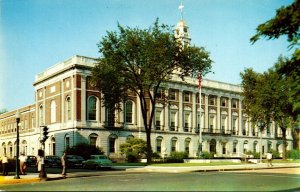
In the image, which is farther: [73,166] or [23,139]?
[23,139]

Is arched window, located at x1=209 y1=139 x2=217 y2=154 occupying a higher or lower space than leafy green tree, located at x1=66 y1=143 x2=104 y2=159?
lower

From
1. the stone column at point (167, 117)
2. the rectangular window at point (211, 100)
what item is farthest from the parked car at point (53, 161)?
the rectangular window at point (211, 100)

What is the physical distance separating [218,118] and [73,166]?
37.5 m

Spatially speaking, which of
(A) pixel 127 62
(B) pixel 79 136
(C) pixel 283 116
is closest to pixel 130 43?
(A) pixel 127 62

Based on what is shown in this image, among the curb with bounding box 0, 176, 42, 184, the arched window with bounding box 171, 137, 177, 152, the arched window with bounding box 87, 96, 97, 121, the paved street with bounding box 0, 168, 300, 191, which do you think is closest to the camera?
the paved street with bounding box 0, 168, 300, 191

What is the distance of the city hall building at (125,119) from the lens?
58844mm

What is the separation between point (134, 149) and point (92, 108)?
8.04 meters

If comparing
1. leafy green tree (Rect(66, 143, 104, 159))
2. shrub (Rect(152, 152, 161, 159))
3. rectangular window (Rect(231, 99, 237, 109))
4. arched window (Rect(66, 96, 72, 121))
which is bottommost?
shrub (Rect(152, 152, 161, 159))

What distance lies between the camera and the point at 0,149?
88812 mm

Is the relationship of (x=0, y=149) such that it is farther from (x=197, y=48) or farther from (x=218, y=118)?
(x=197, y=48)

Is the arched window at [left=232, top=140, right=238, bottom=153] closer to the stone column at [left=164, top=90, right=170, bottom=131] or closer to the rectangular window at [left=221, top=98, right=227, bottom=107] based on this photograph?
the rectangular window at [left=221, top=98, right=227, bottom=107]

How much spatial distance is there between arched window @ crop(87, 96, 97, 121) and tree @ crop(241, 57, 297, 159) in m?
20.7

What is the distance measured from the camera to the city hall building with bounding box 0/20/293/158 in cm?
5884

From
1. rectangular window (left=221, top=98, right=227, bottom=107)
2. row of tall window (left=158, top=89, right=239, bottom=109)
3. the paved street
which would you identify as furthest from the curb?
rectangular window (left=221, top=98, right=227, bottom=107)
